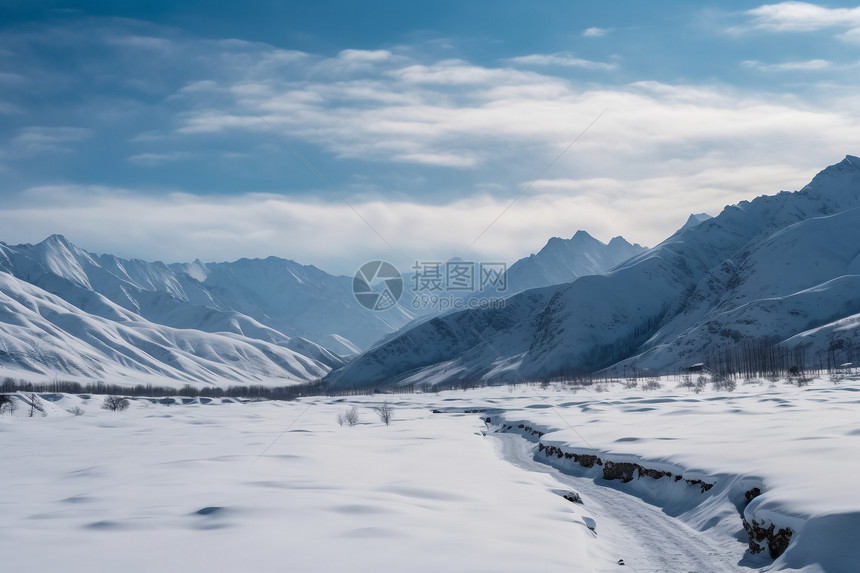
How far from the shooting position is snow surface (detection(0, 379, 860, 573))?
12977 millimetres

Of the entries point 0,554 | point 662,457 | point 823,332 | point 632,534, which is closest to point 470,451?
point 662,457

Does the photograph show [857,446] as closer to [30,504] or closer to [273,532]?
[273,532]

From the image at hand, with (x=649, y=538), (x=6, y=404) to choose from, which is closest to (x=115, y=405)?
(x=6, y=404)

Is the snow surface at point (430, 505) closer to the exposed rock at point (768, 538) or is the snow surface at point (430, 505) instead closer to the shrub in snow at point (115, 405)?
the exposed rock at point (768, 538)

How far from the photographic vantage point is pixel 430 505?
18953 mm

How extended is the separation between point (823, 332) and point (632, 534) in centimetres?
18196

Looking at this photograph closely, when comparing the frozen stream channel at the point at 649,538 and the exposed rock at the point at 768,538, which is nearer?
the exposed rock at the point at 768,538

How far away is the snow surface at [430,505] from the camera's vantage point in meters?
13.0

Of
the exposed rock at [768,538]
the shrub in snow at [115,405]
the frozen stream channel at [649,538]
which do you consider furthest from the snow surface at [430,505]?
the shrub in snow at [115,405]

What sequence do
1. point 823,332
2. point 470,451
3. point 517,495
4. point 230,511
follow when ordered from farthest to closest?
1. point 823,332
2. point 470,451
3. point 517,495
4. point 230,511

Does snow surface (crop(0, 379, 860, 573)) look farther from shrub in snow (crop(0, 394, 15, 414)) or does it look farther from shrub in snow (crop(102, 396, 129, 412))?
shrub in snow (crop(102, 396, 129, 412))

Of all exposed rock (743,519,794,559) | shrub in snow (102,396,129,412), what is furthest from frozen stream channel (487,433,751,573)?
shrub in snow (102,396,129,412)

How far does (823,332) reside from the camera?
568ft

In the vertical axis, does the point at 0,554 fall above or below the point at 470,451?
above
